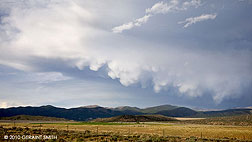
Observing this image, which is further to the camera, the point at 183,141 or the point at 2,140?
the point at 183,141

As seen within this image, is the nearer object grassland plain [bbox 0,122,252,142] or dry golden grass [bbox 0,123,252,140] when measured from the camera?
grassland plain [bbox 0,122,252,142]

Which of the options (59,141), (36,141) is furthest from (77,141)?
(36,141)

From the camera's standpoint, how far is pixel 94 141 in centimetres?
4056

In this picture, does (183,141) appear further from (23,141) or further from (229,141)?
(23,141)

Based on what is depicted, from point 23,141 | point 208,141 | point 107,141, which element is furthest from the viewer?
point 208,141

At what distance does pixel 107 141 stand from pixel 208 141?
19210 millimetres

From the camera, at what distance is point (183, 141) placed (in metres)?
42.7

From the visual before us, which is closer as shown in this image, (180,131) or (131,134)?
(131,134)

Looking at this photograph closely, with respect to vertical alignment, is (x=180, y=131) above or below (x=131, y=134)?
below

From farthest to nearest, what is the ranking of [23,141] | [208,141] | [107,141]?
[208,141], [107,141], [23,141]

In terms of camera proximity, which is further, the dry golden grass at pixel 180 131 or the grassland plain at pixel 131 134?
the dry golden grass at pixel 180 131

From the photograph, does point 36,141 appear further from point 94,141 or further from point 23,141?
point 94,141

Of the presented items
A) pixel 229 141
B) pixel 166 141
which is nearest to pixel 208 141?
pixel 229 141

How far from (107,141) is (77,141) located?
5202 millimetres
